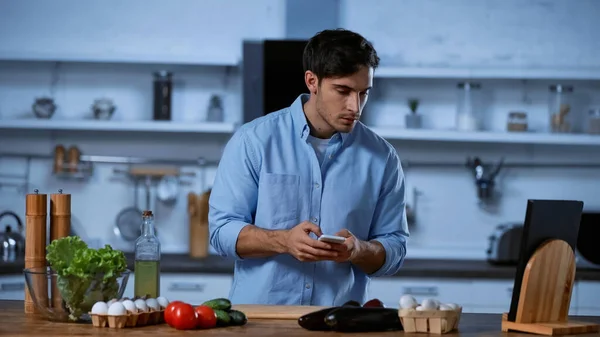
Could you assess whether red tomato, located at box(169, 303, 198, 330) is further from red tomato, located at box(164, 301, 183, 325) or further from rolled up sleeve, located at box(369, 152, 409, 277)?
rolled up sleeve, located at box(369, 152, 409, 277)

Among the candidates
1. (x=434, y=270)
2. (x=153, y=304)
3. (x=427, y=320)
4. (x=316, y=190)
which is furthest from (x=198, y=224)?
(x=427, y=320)

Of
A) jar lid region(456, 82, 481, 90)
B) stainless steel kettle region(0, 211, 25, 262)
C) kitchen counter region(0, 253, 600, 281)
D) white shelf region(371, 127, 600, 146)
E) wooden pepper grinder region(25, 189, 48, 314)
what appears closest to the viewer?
wooden pepper grinder region(25, 189, 48, 314)

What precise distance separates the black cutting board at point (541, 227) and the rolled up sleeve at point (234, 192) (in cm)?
81

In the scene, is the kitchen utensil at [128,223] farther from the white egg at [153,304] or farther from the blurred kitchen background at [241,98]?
the white egg at [153,304]

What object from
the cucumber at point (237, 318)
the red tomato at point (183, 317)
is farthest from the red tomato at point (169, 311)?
the cucumber at point (237, 318)

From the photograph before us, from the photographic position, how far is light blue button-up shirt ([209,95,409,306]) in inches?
108

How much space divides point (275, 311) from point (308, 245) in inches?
7.8

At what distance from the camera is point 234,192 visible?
9.02 ft

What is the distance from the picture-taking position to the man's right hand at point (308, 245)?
2.46 m

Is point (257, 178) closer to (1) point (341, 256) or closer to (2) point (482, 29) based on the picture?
(1) point (341, 256)

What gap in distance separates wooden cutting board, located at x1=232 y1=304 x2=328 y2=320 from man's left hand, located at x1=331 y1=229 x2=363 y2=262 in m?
0.16

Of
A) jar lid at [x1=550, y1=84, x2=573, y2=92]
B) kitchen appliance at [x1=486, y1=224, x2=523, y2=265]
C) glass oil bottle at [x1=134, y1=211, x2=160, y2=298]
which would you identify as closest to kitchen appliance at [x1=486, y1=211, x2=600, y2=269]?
kitchen appliance at [x1=486, y1=224, x2=523, y2=265]

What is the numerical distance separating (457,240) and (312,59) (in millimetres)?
2753

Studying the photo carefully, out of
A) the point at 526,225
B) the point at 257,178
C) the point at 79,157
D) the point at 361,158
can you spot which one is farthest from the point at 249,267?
the point at 79,157
